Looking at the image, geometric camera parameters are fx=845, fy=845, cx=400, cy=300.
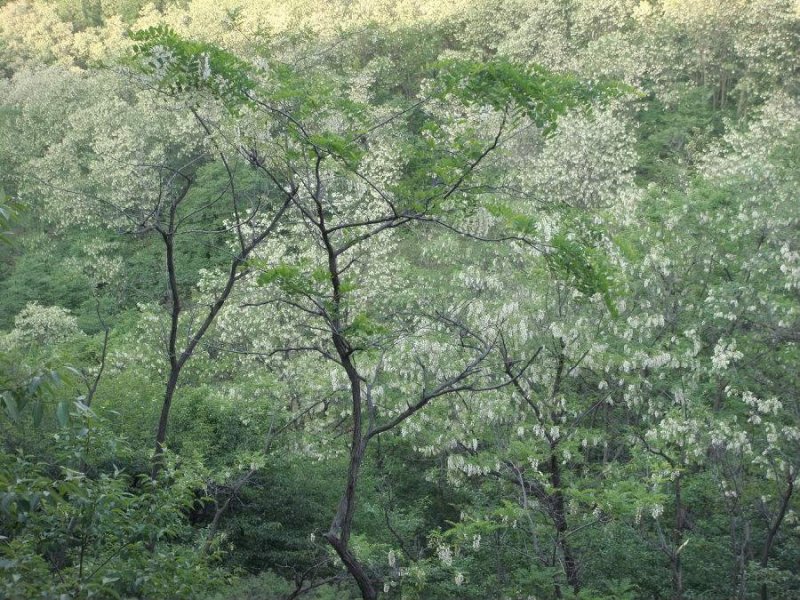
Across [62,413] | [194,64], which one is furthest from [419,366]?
[62,413]

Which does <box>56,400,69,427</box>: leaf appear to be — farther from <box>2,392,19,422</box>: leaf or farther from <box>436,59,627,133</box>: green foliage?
<box>436,59,627,133</box>: green foliage

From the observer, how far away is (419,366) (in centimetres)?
1468

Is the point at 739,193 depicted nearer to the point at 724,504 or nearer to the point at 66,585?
the point at 724,504

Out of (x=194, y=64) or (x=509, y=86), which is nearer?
(x=509, y=86)

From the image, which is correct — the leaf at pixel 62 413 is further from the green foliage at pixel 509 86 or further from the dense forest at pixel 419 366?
the green foliage at pixel 509 86

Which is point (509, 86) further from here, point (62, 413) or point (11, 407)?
point (11, 407)

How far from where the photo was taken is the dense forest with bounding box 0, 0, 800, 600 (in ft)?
18.6

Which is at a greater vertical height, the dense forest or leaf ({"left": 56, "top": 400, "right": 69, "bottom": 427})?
the dense forest

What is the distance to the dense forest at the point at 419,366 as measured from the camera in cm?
566

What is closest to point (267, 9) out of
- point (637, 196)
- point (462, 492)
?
point (637, 196)

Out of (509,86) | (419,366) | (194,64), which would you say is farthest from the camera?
(419,366)

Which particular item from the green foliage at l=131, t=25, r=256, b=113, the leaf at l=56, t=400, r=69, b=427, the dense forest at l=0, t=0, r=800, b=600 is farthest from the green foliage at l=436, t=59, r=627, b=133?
the leaf at l=56, t=400, r=69, b=427

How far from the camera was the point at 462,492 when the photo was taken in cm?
1503

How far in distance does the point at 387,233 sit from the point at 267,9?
2964cm
